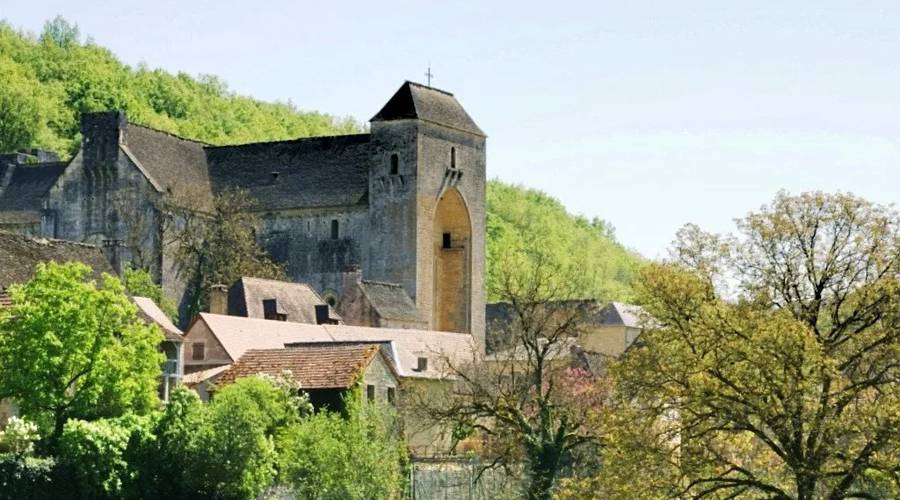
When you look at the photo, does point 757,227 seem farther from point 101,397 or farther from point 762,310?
point 101,397

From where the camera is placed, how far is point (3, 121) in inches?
5384

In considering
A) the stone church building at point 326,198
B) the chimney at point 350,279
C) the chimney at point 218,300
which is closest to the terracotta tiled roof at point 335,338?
the chimney at point 218,300

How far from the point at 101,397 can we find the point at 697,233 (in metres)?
17.9

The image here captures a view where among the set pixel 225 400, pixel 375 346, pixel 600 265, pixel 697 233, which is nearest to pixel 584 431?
pixel 375 346

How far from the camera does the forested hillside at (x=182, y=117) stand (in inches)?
5581

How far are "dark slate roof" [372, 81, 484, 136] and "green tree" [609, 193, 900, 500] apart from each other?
2206 inches

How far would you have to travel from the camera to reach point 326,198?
312ft

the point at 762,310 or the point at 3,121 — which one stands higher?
the point at 3,121

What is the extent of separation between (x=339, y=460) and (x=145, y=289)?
110ft

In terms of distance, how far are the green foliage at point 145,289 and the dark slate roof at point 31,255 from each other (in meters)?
18.5

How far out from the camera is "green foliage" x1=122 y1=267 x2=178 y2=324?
7875 centimetres

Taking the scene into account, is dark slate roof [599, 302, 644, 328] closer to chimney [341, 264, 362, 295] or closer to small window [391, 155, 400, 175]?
small window [391, 155, 400, 175]

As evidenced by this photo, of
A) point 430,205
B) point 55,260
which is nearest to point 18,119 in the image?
point 430,205

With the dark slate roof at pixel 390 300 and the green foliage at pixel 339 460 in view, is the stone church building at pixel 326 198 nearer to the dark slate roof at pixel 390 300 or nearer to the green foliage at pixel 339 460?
the dark slate roof at pixel 390 300
